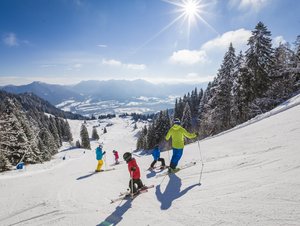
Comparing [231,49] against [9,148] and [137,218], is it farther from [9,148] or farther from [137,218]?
[9,148]

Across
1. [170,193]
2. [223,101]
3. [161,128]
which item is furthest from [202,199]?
[161,128]

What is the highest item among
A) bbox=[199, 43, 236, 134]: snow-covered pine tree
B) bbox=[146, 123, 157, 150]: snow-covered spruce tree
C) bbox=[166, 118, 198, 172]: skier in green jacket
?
bbox=[199, 43, 236, 134]: snow-covered pine tree

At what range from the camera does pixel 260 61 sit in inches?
1104

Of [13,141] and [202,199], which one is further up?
[13,141]

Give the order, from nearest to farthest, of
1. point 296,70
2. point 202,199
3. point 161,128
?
1. point 202,199
2. point 296,70
3. point 161,128

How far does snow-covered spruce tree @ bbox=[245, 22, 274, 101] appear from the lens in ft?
91.6

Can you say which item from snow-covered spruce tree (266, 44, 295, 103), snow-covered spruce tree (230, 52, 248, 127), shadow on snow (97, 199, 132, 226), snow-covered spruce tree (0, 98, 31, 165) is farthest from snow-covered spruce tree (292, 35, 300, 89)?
snow-covered spruce tree (0, 98, 31, 165)

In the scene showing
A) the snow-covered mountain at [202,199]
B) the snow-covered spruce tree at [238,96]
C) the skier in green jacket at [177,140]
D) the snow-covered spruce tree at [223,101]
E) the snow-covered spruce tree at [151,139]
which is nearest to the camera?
the snow-covered mountain at [202,199]

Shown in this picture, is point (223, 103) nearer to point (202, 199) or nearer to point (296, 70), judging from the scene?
point (296, 70)

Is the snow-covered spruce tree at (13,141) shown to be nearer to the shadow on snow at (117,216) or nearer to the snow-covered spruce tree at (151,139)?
the shadow on snow at (117,216)

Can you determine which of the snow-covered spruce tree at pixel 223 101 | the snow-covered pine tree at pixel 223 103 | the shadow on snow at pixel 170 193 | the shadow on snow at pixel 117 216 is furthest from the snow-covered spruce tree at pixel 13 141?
the snow-covered spruce tree at pixel 223 101

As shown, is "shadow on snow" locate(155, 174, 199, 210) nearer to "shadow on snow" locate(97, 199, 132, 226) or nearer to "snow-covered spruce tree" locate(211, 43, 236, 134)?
"shadow on snow" locate(97, 199, 132, 226)

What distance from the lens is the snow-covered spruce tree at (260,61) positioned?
2792 cm

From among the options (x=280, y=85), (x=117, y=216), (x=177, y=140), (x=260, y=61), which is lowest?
(x=117, y=216)
